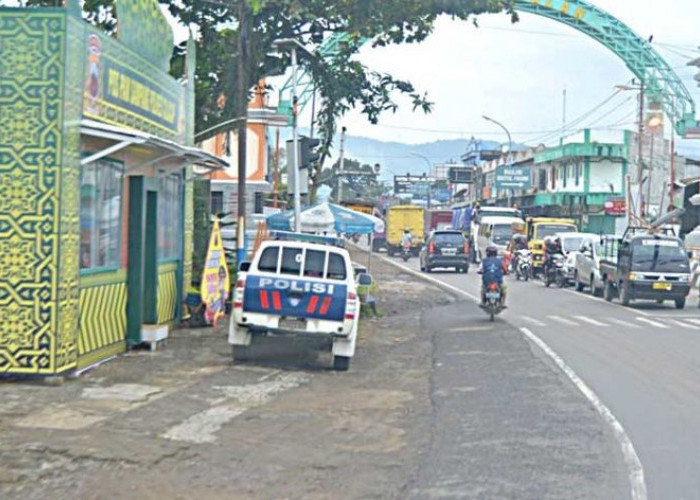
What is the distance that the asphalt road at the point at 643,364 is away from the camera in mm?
9719

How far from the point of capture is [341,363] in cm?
1570

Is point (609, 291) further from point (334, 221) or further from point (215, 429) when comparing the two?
point (215, 429)

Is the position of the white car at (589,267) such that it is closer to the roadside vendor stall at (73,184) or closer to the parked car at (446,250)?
the parked car at (446,250)

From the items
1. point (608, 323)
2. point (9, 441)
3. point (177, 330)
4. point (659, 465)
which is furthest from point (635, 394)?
point (608, 323)

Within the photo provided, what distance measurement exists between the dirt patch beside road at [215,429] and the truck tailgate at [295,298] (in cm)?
90

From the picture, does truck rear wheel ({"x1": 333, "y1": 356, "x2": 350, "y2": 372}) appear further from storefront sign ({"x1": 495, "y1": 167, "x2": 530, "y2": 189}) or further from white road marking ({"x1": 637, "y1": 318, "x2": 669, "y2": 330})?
storefront sign ({"x1": 495, "y1": 167, "x2": 530, "y2": 189})

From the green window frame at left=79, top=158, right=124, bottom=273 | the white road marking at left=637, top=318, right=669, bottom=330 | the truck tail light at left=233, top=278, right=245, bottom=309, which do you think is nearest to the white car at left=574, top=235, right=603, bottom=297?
the white road marking at left=637, top=318, right=669, bottom=330

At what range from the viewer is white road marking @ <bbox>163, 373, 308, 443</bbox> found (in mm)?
10523

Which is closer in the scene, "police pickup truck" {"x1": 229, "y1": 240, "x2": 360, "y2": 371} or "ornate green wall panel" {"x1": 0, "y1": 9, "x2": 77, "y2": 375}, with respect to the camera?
"ornate green wall panel" {"x1": 0, "y1": 9, "x2": 77, "y2": 375}

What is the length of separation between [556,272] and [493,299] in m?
16.1

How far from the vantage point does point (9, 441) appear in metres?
9.68

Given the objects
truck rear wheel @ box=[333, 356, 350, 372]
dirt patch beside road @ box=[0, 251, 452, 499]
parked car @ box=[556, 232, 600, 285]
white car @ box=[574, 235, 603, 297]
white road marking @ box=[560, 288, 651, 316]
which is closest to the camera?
dirt patch beside road @ box=[0, 251, 452, 499]

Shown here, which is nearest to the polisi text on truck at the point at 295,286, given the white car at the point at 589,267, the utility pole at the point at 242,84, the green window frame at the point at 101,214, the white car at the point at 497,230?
the green window frame at the point at 101,214

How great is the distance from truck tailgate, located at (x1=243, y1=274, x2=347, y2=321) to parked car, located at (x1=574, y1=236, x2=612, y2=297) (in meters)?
20.1
